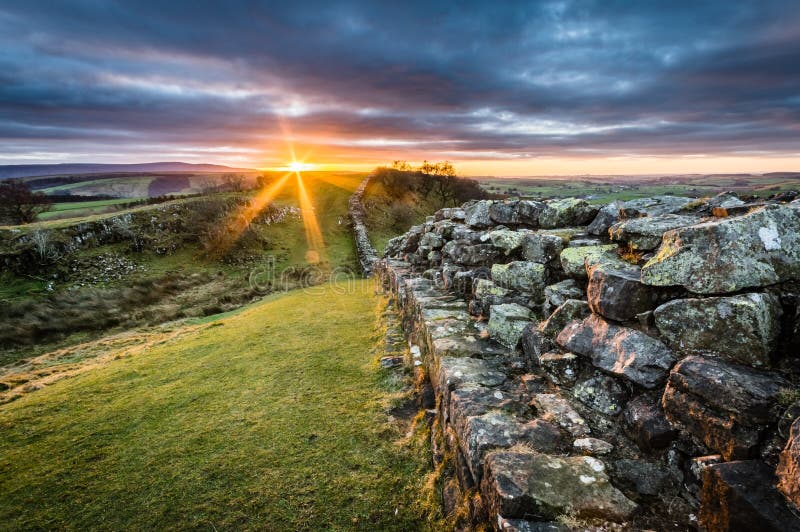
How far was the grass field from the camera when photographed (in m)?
4.50

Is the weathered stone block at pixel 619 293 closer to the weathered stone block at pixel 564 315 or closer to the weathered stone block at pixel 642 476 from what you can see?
the weathered stone block at pixel 564 315

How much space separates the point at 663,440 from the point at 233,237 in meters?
29.2

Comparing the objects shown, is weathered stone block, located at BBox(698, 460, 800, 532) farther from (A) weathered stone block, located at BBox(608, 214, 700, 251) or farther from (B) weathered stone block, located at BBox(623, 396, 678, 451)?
(A) weathered stone block, located at BBox(608, 214, 700, 251)

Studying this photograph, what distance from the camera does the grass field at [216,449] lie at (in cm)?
450

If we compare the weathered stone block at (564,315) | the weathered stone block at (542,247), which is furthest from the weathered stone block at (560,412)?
the weathered stone block at (542,247)

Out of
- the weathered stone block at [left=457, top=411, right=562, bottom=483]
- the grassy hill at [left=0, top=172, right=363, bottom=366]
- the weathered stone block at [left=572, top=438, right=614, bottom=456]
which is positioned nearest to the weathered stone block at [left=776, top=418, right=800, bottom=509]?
the weathered stone block at [left=572, top=438, right=614, bottom=456]

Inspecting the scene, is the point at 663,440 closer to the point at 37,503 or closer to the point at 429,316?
the point at 429,316

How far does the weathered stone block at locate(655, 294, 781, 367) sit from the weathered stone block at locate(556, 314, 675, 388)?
8.3 inches

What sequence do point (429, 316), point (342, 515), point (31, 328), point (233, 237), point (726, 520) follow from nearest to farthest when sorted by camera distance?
1. point (726, 520)
2. point (342, 515)
3. point (429, 316)
4. point (31, 328)
5. point (233, 237)

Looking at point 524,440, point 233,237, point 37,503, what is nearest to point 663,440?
point 524,440

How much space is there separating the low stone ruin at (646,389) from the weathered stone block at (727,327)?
13mm

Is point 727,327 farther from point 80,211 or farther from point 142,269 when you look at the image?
point 80,211

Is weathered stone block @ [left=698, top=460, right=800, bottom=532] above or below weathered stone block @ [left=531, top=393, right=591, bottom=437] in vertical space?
above

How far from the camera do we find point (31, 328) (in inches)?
561
